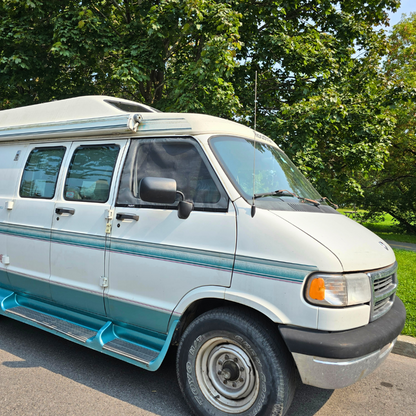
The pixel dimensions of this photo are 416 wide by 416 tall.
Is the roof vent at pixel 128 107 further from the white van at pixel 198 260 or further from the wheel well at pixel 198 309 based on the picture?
the wheel well at pixel 198 309

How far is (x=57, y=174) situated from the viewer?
14.2ft

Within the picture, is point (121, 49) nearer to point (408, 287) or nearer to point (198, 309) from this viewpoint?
point (198, 309)

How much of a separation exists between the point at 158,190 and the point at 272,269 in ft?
3.49

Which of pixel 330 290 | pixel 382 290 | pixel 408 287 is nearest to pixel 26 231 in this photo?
pixel 330 290

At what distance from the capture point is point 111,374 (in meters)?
3.92

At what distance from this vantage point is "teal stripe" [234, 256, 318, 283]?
271cm

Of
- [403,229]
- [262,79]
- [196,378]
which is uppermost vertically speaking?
[262,79]

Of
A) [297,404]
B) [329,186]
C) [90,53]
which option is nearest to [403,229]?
[329,186]

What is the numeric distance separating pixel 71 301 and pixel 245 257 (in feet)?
6.93

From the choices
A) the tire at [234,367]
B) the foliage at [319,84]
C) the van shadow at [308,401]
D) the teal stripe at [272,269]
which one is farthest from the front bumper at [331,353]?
the foliage at [319,84]

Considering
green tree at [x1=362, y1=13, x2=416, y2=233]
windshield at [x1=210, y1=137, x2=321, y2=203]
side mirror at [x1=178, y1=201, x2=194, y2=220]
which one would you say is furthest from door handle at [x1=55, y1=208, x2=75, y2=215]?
green tree at [x1=362, y1=13, x2=416, y2=233]

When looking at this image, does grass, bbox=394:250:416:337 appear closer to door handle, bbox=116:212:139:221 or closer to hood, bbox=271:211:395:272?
hood, bbox=271:211:395:272

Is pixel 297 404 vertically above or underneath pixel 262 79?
underneath

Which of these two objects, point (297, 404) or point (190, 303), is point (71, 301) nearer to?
point (190, 303)
